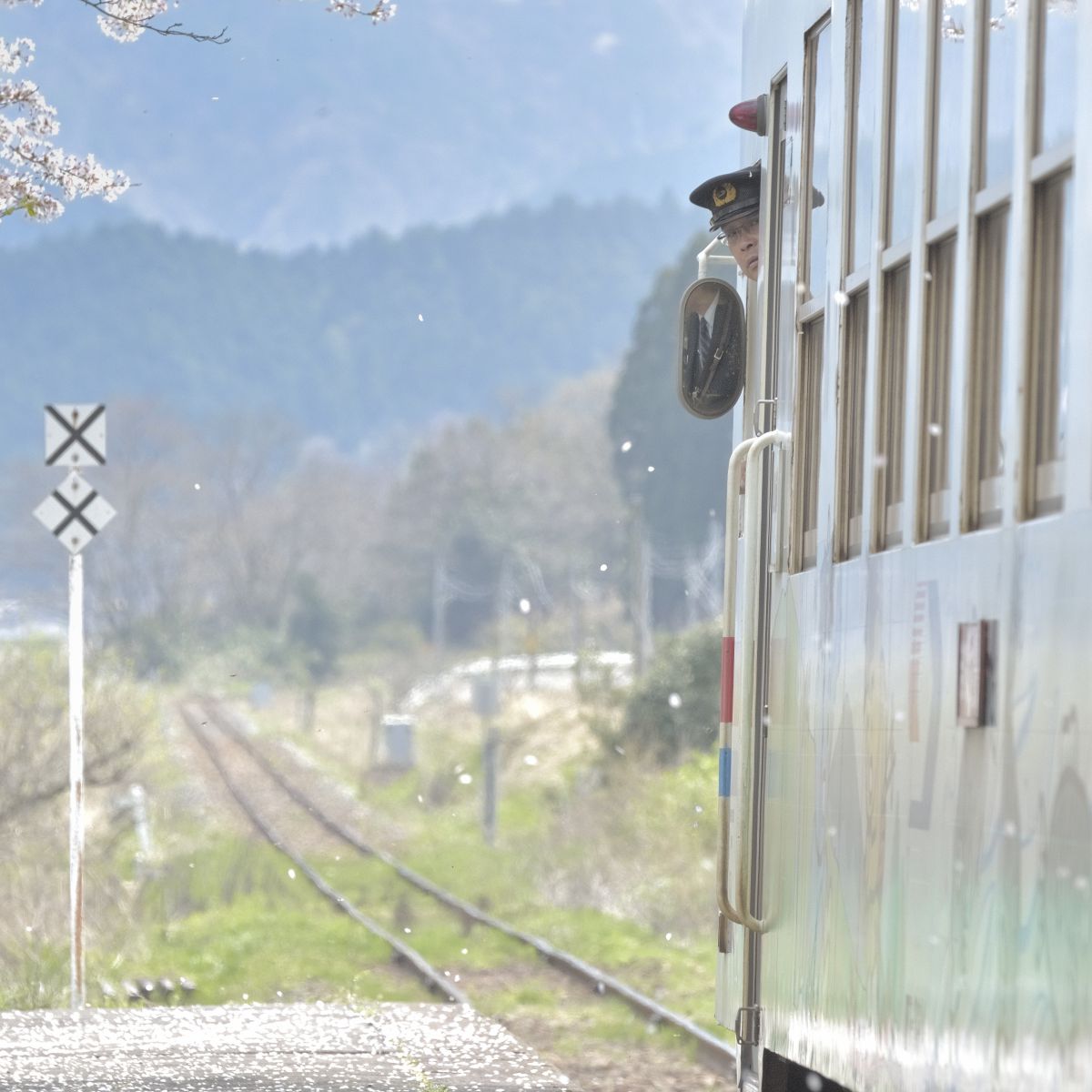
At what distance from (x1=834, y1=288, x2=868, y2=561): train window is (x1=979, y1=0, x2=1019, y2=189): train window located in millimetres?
810

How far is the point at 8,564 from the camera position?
104 metres

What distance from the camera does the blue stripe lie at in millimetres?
4785

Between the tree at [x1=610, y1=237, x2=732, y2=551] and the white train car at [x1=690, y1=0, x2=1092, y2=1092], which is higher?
the tree at [x1=610, y1=237, x2=732, y2=551]

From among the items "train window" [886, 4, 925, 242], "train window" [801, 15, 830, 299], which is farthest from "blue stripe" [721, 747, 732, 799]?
"train window" [886, 4, 925, 242]

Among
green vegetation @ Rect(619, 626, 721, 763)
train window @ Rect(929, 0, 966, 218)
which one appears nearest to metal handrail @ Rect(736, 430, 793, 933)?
train window @ Rect(929, 0, 966, 218)

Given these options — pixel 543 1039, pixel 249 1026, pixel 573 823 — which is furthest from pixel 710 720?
pixel 249 1026

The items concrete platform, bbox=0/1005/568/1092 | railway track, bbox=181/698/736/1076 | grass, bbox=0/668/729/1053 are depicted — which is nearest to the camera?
concrete platform, bbox=0/1005/568/1092

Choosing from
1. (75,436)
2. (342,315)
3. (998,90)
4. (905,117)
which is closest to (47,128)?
(75,436)

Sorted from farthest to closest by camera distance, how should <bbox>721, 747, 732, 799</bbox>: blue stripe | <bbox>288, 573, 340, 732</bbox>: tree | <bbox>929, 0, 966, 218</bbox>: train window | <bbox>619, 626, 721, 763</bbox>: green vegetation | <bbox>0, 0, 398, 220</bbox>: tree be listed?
<bbox>288, 573, 340, 732</bbox>: tree → <bbox>619, 626, 721, 763</bbox>: green vegetation → <bbox>0, 0, 398, 220</bbox>: tree → <bbox>721, 747, 732, 799</bbox>: blue stripe → <bbox>929, 0, 966, 218</bbox>: train window

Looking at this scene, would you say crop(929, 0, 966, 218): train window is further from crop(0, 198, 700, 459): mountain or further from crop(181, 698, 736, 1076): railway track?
crop(0, 198, 700, 459): mountain

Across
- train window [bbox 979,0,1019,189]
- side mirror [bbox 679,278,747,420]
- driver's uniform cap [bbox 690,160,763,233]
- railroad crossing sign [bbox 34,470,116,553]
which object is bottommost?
railroad crossing sign [bbox 34,470,116,553]

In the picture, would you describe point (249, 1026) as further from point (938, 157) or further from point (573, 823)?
point (573, 823)

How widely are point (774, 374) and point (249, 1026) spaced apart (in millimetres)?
4866

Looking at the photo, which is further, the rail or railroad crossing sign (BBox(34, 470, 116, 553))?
the rail
